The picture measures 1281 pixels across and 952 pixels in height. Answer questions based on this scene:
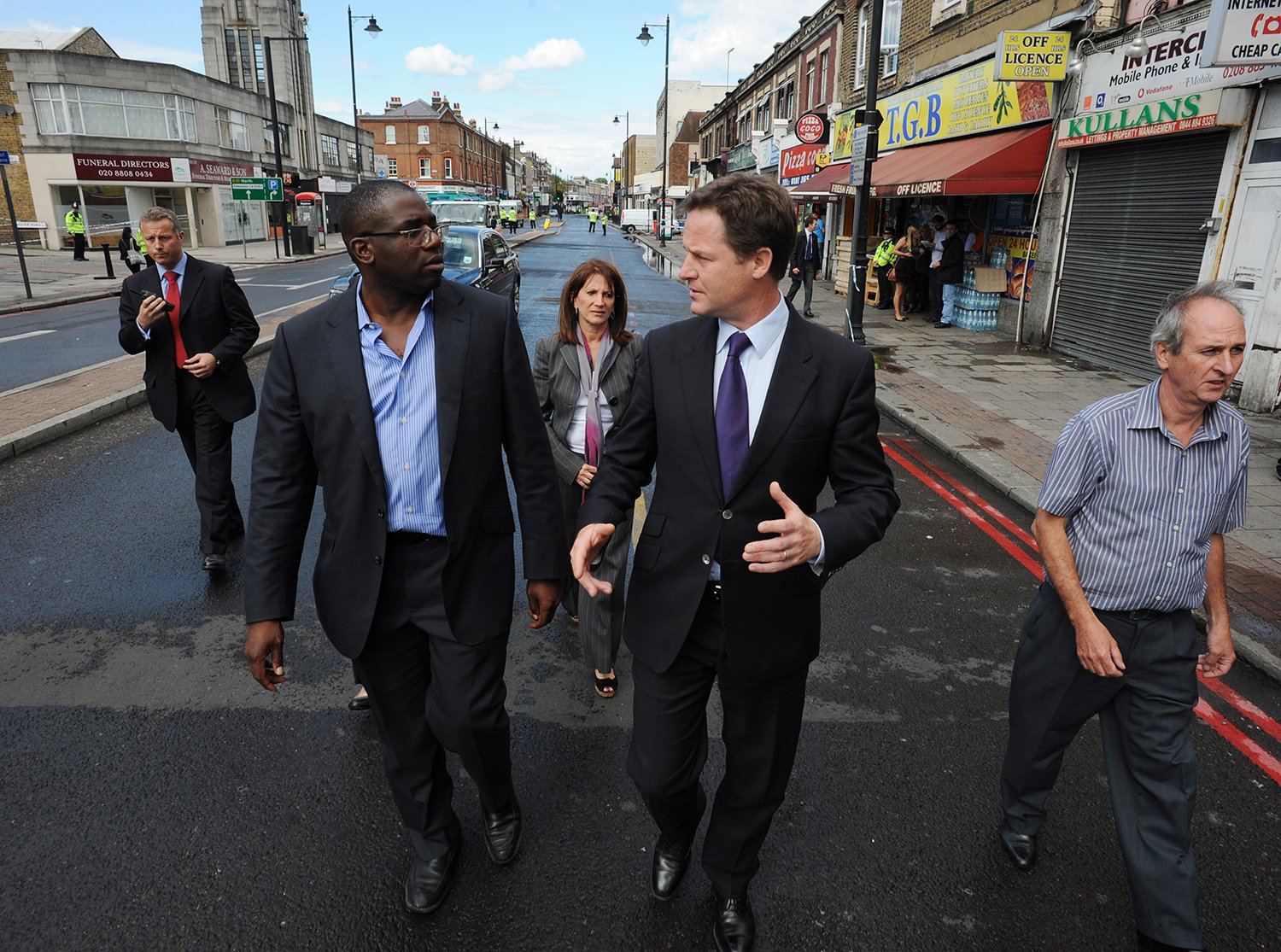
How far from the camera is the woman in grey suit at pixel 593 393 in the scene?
381 centimetres

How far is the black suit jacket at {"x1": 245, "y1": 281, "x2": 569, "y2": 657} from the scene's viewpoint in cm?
241

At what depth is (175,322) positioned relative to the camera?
4957 millimetres

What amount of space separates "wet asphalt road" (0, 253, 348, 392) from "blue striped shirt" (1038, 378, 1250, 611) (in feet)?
38.0

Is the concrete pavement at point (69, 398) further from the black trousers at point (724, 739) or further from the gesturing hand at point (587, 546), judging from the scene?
the black trousers at point (724, 739)

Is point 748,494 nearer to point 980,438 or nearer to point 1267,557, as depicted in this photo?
point 1267,557

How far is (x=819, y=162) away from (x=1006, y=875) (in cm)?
2347

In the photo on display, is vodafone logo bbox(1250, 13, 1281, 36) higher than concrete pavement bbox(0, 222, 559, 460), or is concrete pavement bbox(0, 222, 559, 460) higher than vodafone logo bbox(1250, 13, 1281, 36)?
vodafone logo bbox(1250, 13, 1281, 36)

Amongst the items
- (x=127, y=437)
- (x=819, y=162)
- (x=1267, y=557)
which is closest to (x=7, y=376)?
(x=127, y=437)

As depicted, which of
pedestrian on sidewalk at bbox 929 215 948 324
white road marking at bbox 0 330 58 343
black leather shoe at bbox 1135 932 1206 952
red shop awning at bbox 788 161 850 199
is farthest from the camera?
red shop awning at bbox 788 161 850 199

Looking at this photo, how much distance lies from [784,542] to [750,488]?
29 centimetres

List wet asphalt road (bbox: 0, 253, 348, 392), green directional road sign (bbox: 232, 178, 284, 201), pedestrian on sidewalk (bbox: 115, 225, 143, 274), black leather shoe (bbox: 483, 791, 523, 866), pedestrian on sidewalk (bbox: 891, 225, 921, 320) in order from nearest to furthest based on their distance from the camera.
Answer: black leather shoe (bbox: 483, 791, 523, 866) < wet asphalt road (bbox: 0, 253, 348, 392) < pedestrian on sidewalk (bbox: 891, 225, 921, 320) < pedestrian on sidewalk (bbox: 115, 225, 143, 274) < green directional road sign (bbox: 232, 178, 284, 201)

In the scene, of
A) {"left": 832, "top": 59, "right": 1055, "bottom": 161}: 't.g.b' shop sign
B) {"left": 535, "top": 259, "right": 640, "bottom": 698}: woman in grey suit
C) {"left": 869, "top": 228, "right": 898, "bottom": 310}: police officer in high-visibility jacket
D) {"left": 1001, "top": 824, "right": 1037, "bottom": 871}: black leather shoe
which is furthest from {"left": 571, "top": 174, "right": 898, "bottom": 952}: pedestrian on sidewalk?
{"left": 869, "top": 228, "right": 898, "bottom": 310}: police officer in high-visibility jacket

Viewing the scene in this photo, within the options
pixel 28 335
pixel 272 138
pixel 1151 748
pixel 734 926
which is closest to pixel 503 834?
pixel 734 926

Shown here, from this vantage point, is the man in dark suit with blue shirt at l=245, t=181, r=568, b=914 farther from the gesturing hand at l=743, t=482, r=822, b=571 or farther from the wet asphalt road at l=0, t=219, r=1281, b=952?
the gesturing hand at l=743, t=482, r=822, b=571
